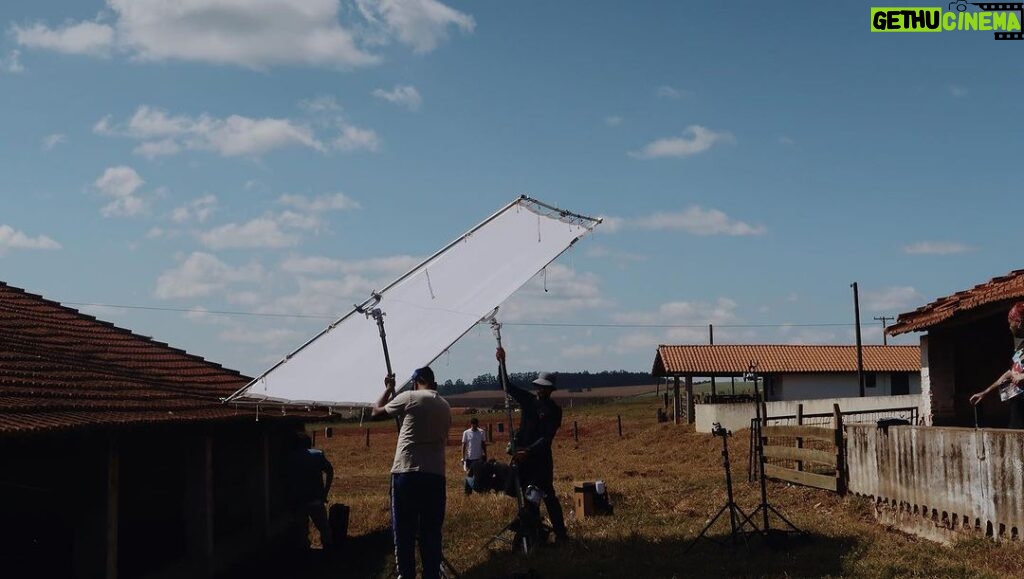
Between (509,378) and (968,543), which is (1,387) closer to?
(509,378)

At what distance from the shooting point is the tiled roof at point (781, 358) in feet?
171

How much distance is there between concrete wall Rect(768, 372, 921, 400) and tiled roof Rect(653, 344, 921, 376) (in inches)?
22.7

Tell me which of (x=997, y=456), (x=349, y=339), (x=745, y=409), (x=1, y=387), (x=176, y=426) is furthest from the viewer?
(x=745, y=409)

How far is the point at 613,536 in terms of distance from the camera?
486 inches

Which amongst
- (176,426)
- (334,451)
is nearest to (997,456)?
(176,426)

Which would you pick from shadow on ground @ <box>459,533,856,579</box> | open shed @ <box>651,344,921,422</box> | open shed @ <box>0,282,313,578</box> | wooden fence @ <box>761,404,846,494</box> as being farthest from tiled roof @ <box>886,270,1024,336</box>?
open shed @ <box>651,344,921,422</box>

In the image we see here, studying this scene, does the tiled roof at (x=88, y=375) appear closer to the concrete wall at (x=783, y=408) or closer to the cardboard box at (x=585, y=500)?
the cardboard box at (x=585, y=500)

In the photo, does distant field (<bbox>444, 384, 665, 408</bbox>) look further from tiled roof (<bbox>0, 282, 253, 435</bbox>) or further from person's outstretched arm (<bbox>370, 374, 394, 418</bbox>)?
person's outstretched arm (<bbox>370, 374, 394, 418</bbox>)

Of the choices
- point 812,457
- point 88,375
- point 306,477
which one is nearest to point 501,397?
point 812,457

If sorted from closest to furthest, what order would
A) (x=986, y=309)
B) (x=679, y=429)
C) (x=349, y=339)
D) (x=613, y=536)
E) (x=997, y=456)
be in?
(x=997, y=456)
(x=349, y=339)
(x=613, y=536)
(x=986, y=309)
(x=679, y=429)

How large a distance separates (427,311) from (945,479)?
5.95 metres

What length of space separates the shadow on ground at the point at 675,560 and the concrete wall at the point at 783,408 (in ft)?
68.4

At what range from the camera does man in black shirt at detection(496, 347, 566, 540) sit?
1155 cm

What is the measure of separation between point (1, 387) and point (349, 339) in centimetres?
398
